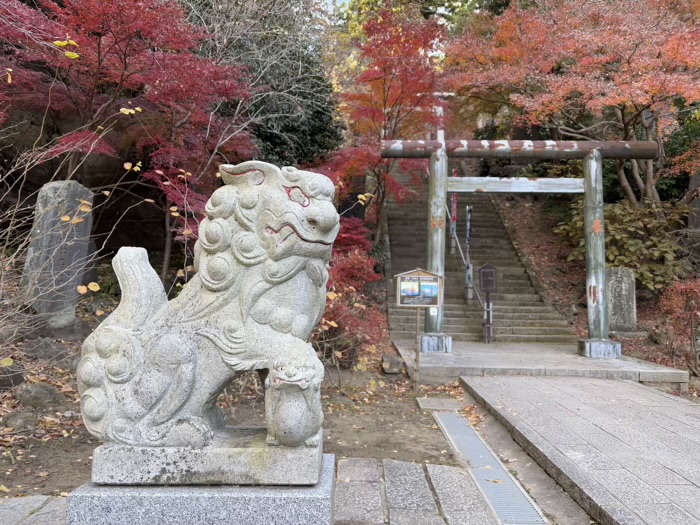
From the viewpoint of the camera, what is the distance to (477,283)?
12.0 m

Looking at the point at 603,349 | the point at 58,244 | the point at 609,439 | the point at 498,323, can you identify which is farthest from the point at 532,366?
the point at 58,244

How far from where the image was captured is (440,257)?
343 inches

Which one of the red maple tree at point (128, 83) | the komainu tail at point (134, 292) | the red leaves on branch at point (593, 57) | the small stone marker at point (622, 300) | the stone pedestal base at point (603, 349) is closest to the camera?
the komainu tail at point (134, 292)

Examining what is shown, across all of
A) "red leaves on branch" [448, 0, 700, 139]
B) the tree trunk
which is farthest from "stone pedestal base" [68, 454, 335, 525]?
the tree trunk

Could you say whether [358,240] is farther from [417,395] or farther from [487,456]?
[487,456]

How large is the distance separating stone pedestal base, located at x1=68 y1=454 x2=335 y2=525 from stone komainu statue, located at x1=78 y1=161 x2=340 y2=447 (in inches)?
9.0

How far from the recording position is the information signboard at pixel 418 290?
23.5 ft

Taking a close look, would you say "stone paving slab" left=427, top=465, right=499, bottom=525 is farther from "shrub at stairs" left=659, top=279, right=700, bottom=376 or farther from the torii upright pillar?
"shrub at stairs" left=659, top=279, right=700, bottom=376

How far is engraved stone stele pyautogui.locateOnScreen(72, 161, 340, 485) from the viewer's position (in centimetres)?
221

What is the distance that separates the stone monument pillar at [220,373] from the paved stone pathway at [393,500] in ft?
2.52

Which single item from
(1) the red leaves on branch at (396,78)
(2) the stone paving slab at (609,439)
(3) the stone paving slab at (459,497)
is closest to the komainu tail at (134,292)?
(3) the stone paving slab at (459,497)

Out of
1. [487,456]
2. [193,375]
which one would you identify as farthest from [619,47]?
[193,375]

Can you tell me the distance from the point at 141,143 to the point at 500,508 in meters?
7.11

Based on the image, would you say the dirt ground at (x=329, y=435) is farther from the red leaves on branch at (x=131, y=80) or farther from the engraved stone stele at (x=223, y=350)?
the red leaves on branch at (x=131, y=80)
